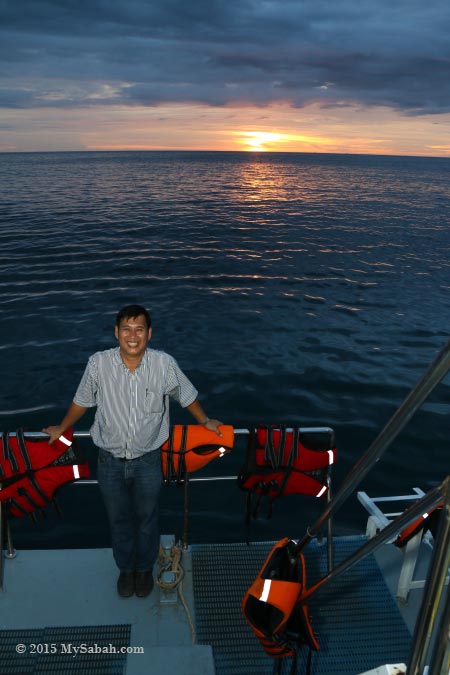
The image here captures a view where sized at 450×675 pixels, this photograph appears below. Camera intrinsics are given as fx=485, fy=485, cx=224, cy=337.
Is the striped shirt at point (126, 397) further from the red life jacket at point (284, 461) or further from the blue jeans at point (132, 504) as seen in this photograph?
the red life jacket at point (284, 461)

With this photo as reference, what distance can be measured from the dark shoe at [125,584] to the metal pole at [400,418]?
7.70 ft

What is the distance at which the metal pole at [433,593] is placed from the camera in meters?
1.48

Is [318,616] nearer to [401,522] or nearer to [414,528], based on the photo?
[414,528]

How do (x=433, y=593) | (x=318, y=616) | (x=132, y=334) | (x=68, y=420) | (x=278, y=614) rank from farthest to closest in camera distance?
1. (x=318, y=616)
2. (x=68, y=420)
3. (x=132, y=334)
4. (x=278, y=614)
5. (x=433, y=593)

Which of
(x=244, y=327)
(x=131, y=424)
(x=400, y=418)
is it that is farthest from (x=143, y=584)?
(x=244, y=327)

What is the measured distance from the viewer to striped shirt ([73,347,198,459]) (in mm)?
3863

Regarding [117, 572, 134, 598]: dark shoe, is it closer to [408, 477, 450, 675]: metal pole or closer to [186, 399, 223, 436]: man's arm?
[186, 399, 223, 436]: man's arm

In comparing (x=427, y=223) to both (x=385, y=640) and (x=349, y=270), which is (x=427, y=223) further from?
(x=385, y=640)

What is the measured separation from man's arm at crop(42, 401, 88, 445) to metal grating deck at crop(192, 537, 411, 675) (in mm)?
1839

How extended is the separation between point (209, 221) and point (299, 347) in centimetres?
2239

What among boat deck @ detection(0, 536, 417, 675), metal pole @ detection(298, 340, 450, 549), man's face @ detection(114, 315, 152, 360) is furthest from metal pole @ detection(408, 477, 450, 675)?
man's face @ detection(114, 315, 152, 360)

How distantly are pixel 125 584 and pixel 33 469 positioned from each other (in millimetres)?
1288

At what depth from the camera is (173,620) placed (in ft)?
13.3

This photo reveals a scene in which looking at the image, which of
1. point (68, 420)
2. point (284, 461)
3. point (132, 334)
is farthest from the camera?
point (284, 461)
